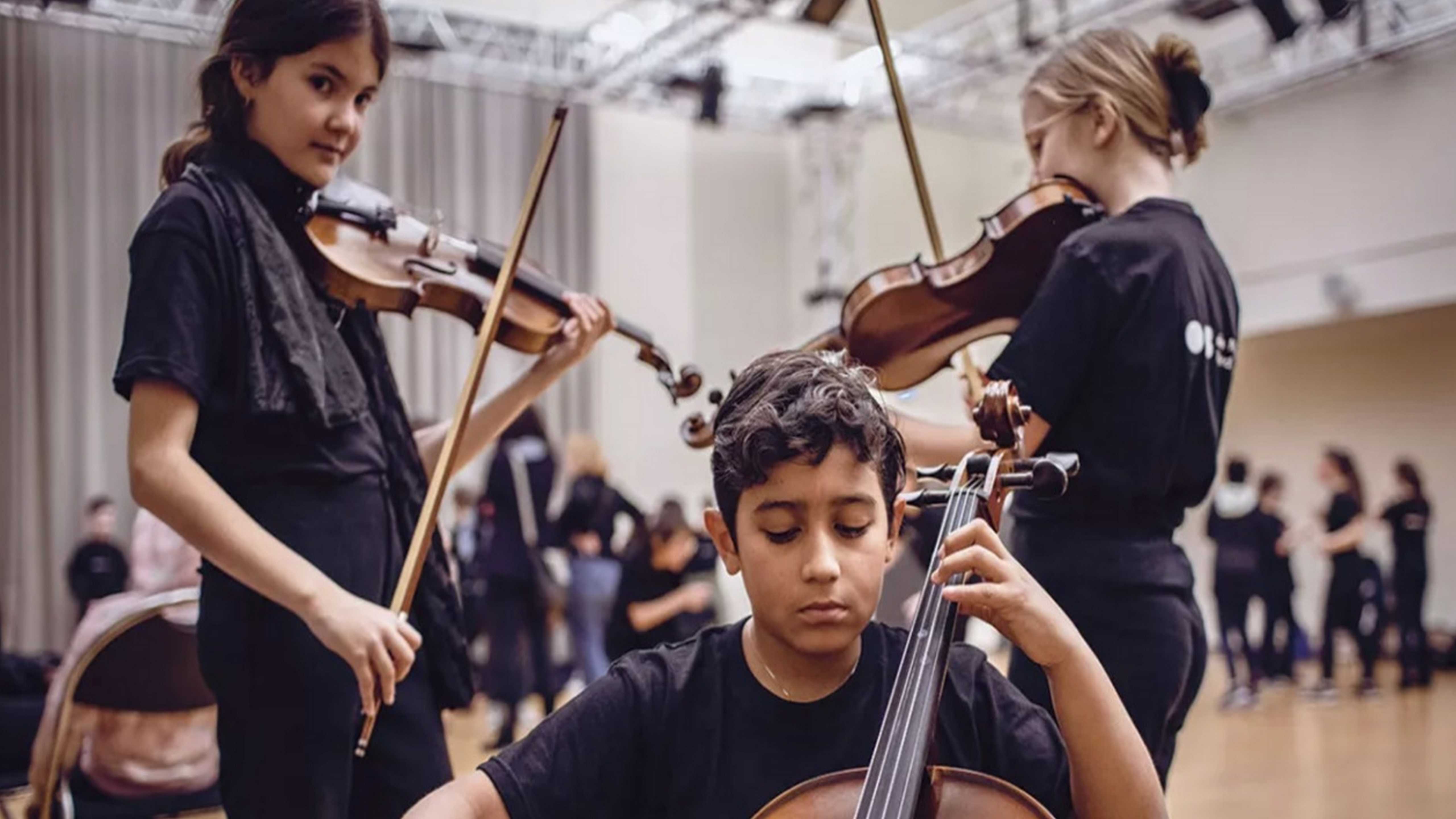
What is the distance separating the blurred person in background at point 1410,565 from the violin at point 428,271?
23.9ft

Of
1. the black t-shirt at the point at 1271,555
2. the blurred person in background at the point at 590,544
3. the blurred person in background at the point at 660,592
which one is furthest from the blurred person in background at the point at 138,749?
the black t-shirt at the point at 1271,555

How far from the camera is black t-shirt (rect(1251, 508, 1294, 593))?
809 cm

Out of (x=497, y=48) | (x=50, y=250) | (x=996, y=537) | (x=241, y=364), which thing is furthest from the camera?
(x=497, y=48)

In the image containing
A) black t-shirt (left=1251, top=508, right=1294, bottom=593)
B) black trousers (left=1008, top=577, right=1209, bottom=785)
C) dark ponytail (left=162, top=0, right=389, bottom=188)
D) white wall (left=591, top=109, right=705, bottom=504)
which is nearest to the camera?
dark ponytail (left=162, top=0, right=389, bottom=188)

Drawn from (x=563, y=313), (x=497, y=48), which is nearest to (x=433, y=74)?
(x=497, y=48)

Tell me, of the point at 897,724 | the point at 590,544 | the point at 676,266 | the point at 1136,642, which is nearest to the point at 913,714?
the point at 897,724

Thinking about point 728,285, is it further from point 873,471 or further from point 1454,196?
point 873,471

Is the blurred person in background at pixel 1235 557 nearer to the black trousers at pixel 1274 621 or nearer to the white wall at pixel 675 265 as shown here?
the black trousers at pixel 1274 621

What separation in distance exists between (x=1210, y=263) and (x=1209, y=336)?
11 cm

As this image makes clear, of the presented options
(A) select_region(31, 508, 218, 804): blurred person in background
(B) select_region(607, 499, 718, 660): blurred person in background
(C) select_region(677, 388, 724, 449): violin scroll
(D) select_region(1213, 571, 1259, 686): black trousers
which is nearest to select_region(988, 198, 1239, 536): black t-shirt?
(C) select_region(677, 388, 724, 449): violin scroll

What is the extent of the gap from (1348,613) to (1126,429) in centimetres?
747

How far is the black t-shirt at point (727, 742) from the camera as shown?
119 centimetres

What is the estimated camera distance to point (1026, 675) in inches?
64.6

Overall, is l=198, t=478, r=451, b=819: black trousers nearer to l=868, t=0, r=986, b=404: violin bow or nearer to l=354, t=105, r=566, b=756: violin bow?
l=354, t=105, r=566, b=756: violin bow
